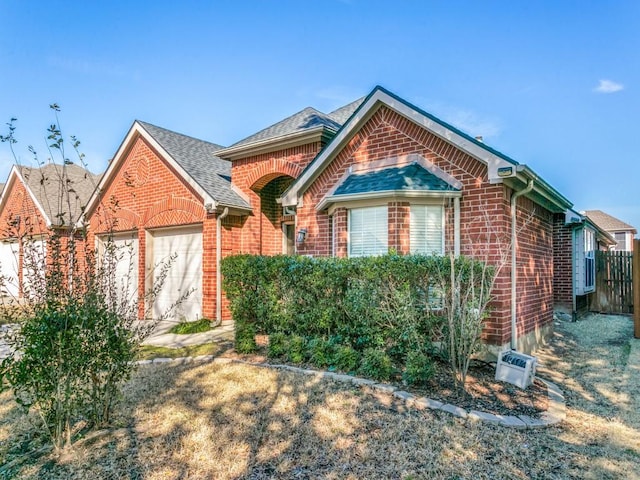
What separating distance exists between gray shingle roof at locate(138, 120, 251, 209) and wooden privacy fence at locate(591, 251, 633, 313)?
13.6 metres

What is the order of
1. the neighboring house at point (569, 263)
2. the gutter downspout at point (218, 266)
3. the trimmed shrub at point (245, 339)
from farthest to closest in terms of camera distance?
the neighboring house at point (569, 263), the gutter downspout at point (218, 266), the trimmed shrub at point (245, 339)

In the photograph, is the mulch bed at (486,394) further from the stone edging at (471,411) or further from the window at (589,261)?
the window at (589,261)

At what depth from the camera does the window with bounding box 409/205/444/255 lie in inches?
299

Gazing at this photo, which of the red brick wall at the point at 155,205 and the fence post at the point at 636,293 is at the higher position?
the red brick wall at the point at 155,205

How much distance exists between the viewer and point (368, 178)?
8266 millimetres

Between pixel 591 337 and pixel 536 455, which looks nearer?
pixel 536 455

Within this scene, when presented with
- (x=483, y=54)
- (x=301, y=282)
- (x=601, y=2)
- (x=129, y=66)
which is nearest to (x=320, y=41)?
(x=483, y=54)

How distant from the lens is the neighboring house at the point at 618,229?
37.5 meters

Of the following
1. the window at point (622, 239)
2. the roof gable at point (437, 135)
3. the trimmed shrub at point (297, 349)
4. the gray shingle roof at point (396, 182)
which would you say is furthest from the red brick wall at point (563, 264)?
the window at point (622, 239)

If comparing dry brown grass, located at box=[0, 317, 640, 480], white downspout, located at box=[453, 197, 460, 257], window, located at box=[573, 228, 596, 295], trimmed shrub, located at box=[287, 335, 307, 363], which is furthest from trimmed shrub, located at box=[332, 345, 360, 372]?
window, located at box=[573, 228, 596, 295]

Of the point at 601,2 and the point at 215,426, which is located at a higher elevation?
the point at 601,2

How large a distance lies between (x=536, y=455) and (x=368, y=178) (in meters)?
5.85

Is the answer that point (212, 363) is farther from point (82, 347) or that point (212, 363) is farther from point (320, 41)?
point (320, 41)

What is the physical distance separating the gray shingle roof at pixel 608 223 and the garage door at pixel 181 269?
132 feet
